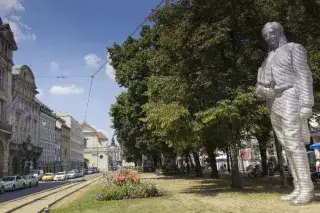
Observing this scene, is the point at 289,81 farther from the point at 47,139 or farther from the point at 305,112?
the point at 47,139

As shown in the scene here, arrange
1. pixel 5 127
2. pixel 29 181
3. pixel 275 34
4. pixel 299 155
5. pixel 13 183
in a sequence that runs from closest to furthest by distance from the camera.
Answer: pixel 299 155 → pixel 275 34 → pixel 13 183 → pixel 29 181 → pixel 5 127

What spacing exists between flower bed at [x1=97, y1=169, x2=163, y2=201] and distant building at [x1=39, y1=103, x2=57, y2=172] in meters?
65.7

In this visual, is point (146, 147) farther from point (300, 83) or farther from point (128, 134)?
point (300, 83)

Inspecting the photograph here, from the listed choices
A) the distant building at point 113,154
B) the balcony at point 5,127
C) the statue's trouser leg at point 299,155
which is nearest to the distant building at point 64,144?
the distant building at point 113,154

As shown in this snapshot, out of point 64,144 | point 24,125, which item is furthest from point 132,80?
point 64,144

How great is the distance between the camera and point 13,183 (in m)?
36.2

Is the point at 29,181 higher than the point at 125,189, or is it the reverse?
the point at 29,181

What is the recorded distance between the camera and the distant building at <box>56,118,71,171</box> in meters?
103

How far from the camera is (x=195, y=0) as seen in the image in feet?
59.4

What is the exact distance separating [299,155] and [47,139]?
82.6 m

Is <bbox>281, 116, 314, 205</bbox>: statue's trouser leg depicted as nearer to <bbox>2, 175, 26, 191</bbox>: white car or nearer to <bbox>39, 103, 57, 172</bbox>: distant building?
<bbox>2, 175, 26, 191</bbox>: white car

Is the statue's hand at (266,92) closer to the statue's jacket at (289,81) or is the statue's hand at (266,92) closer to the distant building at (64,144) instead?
the statue's jacket at (289,81)

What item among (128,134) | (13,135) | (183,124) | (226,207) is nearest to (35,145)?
(13,135)

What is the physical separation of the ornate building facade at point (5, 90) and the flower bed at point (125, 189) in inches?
1550
